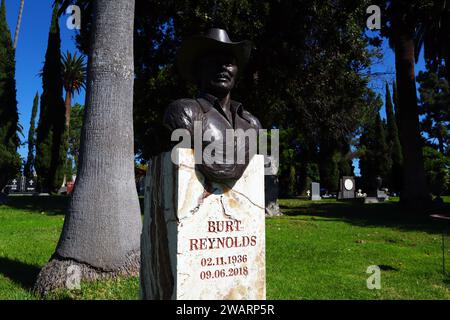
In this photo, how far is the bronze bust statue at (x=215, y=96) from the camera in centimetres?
383

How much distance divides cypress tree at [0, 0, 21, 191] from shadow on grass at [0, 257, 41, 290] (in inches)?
589

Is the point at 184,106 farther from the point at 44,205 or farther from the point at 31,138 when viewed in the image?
the point at 31,138

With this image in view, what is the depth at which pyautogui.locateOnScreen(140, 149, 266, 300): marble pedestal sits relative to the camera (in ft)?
11.8

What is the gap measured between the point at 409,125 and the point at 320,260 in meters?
13.8

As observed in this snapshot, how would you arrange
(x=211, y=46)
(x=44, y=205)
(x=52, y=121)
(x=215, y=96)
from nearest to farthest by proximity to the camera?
(x=211, y=46), (x=215, y=96), (x=44, y=205), (x=52, y=121)

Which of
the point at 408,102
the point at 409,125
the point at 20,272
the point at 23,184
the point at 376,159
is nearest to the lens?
the point at 20,272

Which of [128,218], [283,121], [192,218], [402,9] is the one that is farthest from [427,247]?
[402,9]

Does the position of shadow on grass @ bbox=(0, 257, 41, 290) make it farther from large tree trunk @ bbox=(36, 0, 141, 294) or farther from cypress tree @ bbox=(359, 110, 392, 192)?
cypress tree @ bbox=(359, 110, 392, 192)

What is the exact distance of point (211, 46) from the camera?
409cm

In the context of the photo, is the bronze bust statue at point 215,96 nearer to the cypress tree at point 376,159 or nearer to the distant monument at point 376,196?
the distant monument at point 376,196

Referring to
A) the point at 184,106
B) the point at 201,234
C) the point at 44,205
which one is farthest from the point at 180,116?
the point at 44,205

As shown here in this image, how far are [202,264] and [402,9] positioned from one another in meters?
18.8

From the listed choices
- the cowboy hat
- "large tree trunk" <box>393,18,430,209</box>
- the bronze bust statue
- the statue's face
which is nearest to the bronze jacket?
the bronze bust statue

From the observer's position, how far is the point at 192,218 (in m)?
3.62
